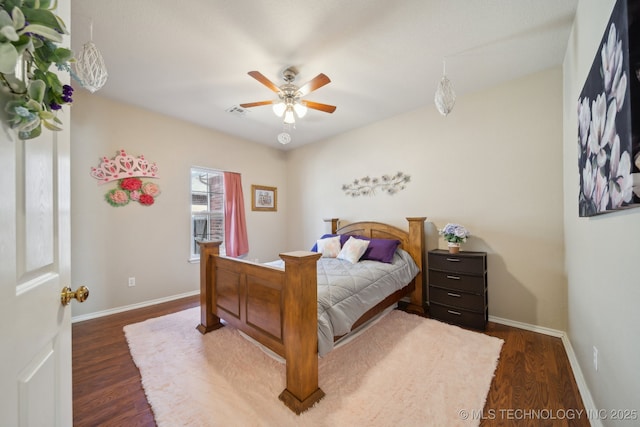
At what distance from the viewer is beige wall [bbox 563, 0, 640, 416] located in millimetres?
1022

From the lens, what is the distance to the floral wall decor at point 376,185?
351 centimetres

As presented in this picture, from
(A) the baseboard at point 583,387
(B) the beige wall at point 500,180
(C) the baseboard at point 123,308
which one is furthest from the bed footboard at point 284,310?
Answer: (B) the beige wall at point 500,180

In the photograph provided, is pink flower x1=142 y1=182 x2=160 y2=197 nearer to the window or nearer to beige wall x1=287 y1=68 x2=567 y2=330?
the window

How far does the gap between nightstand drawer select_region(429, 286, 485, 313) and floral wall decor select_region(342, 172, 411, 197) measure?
1.47 m

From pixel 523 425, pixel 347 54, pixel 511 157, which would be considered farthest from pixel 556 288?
pixel 347 54

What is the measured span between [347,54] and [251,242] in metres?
3.47

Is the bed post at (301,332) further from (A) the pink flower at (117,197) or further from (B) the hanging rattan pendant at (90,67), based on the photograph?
(A) the pink flower at (117,197)

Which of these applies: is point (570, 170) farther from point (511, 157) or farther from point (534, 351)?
point (534, 351)

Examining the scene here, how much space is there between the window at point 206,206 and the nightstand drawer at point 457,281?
3.19 m

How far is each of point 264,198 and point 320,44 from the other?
10.4 ft

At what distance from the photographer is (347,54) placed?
7.26ft

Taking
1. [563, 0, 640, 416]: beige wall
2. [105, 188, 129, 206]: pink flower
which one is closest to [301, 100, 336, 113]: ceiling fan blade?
[563, 0, 640, 416]: beige wall

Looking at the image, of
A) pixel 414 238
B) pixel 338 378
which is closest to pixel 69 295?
pixel 338 378

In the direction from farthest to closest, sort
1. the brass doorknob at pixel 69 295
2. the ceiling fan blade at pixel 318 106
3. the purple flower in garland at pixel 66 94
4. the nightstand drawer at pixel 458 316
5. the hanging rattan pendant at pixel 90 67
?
the nightstand drawer at pixel 458 316, the ceiling fan blade at pixel 318 106, the hanging rattan pendant at pixel 90 67, the brass doorknob at pixel 69 295, the purple flower in garland at pixel 66 94
